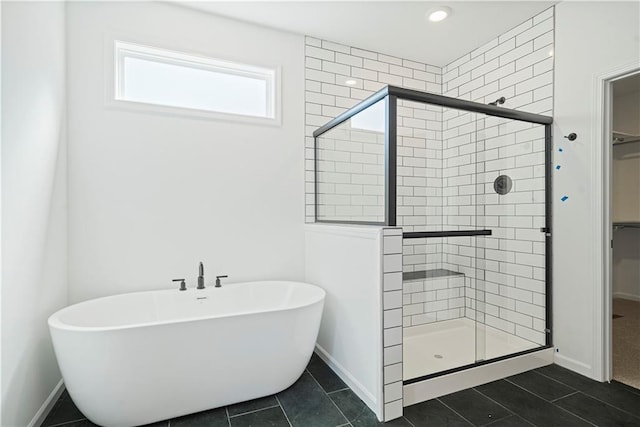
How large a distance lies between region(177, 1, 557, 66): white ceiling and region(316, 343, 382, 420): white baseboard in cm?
273

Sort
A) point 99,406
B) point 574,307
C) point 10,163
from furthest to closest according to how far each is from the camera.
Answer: point 574,307 < point 99,406 < point 10,163

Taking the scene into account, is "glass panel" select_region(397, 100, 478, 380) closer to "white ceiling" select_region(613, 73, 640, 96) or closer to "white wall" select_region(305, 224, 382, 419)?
"white wall" select_region(305, 224, 382, 419)

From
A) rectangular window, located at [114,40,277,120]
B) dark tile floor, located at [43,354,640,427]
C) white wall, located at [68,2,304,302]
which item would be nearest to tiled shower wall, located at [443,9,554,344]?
dark tile floor, located at [43,354,640,427]

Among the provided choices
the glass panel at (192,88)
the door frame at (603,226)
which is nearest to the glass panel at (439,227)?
the door frame at (603,226)

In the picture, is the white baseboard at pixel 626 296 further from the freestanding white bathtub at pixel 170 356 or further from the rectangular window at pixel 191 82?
the rectangular window at pixel 191 82

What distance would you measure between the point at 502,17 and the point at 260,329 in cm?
310

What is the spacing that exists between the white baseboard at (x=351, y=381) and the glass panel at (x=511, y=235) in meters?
1.10

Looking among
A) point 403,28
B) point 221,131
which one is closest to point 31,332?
point 221,131

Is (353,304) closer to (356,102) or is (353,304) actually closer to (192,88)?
(356,102)

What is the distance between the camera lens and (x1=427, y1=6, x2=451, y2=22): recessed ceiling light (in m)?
2.52

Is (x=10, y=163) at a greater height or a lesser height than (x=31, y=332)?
greater

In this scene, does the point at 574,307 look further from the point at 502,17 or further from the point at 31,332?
the point at 31,332

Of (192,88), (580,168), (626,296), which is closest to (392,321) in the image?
(580,168)

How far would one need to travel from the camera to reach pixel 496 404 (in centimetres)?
192
